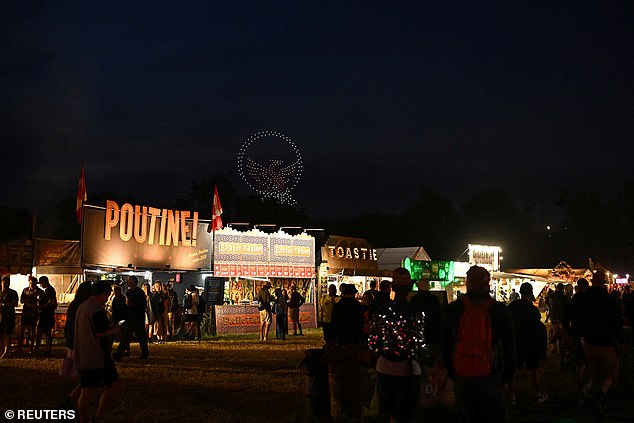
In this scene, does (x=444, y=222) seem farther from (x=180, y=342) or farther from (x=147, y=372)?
(x=147, y=372)

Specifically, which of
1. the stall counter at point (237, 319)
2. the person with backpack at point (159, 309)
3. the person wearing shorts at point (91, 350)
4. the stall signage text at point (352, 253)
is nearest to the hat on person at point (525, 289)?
the person wearing shorts at point (91, 350)

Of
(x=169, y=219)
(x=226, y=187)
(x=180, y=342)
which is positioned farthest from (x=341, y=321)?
(x=226, y=187)

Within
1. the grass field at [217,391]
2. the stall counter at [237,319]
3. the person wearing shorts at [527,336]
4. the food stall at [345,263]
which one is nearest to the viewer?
the grass field at [217,391]

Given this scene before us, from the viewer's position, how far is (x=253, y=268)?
97.7 ft

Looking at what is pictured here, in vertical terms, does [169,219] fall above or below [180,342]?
above

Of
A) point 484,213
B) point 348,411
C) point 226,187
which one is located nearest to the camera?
point 348,411

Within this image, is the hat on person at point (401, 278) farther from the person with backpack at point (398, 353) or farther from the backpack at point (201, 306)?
the backpack at point (201, 306)

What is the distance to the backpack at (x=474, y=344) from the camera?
20.1 feet

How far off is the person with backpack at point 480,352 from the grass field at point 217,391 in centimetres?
173

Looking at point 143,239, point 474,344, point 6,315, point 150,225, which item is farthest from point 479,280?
point 150,225

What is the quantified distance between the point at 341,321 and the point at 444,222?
291ft

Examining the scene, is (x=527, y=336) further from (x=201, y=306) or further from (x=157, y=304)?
(x=201, y=306)

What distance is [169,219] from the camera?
27516 millimetres

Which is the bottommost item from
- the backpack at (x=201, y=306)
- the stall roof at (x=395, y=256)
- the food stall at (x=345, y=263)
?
the backpack at (x=201, y=306)
